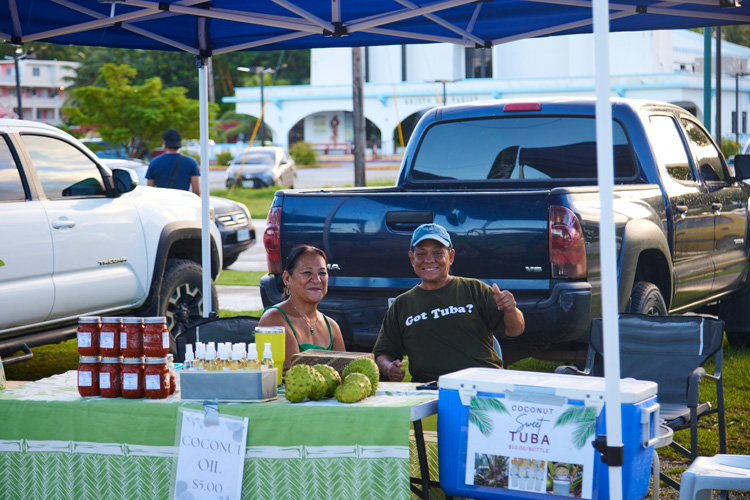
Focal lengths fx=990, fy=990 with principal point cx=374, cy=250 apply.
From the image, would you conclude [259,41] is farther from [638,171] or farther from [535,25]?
[638,171]

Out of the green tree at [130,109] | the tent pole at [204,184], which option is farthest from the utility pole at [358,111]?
the tent pole at [204,184]

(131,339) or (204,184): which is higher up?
(204,184)

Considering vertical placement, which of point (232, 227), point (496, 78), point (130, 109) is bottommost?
point (232, 227)

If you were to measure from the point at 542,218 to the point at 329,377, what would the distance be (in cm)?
215

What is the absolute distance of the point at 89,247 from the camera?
7000 millimetres

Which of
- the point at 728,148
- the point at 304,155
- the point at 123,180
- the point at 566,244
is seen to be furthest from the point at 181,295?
the point at 304,155

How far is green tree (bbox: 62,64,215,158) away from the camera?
29547mm

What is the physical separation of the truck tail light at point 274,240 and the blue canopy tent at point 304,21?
0.37 meters

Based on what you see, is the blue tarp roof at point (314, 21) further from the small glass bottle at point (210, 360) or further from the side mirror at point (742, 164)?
the small glass bottle at point (210, 360)

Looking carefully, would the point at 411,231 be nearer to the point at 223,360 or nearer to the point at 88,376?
the point at 223,360

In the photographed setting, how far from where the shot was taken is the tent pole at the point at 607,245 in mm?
3031

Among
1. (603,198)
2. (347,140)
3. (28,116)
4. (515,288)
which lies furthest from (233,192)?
(28,116)

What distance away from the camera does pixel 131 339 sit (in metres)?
3.63

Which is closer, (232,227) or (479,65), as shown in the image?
(232,227)
